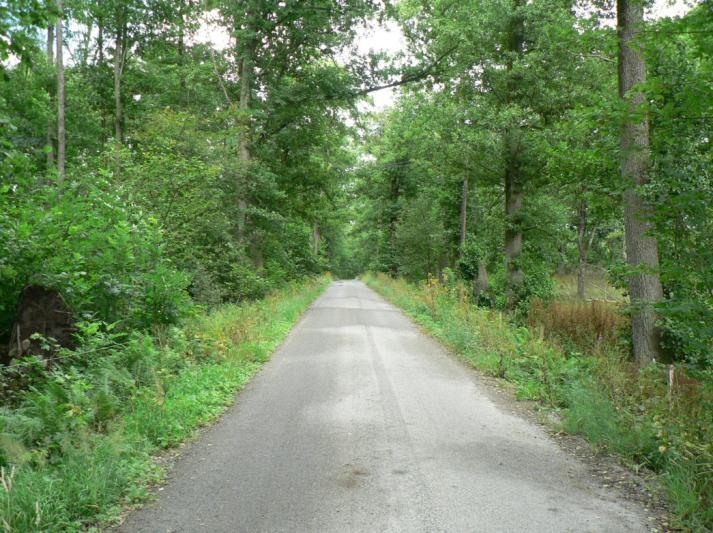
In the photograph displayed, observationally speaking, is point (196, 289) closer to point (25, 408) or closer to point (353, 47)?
point (25, 408)

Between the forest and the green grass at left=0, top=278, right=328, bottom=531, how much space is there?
1.2 inches

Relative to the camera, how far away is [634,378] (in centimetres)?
723

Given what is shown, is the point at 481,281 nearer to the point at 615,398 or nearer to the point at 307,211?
the point at 307,211

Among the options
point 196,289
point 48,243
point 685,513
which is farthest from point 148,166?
point 685,513

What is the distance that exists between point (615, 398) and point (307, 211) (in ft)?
70.2

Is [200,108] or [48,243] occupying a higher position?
[200,108]

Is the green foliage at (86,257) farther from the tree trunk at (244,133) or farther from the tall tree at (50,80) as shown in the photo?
the tall tree at (50,80)

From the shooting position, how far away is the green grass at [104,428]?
3.86 m

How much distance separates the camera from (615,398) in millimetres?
6289

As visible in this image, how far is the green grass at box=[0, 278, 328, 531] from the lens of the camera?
3.86 metres

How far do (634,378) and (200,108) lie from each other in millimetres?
18716

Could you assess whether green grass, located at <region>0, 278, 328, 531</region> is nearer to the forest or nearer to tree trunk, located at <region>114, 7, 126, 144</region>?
the forest

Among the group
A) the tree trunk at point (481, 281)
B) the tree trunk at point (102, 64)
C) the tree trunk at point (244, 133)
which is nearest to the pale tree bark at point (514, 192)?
the tree trunk at point (481, 281)

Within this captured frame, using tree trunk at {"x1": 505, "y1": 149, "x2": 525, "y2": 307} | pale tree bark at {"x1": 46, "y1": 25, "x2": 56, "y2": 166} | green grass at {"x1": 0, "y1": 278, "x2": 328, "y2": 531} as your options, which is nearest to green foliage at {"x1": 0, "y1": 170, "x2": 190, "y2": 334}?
green grass at {"x1": 0, "y1": 278, "x2": 328, "y2": 531}
